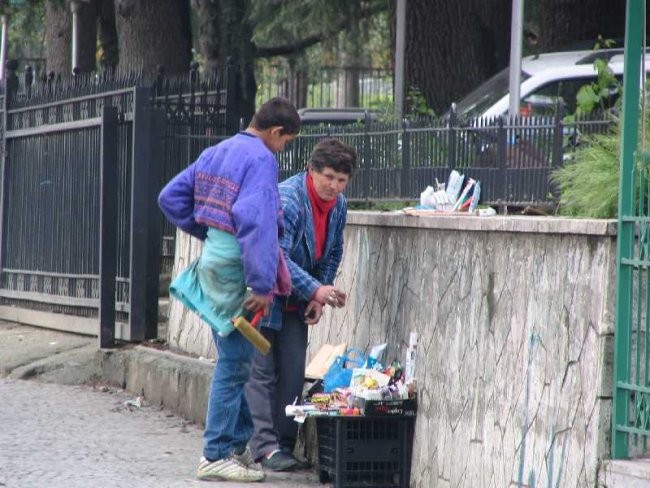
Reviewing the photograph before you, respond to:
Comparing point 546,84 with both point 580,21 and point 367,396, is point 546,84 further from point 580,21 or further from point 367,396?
point 367,396

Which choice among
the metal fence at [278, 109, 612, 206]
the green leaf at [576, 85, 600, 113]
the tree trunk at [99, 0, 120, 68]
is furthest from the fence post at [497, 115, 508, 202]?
the tree trunk at [99, 0, 120, 68]

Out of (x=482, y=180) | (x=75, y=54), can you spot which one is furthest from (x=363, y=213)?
(x=75, y=54)

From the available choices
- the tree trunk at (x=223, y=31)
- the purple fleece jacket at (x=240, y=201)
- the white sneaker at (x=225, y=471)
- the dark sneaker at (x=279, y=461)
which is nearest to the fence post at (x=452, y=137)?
the purple fleece jacket at (x=240, y=201)

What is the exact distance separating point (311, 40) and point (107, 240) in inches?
610

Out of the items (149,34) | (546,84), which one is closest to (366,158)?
(546,84)

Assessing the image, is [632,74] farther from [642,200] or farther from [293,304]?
[293,304]

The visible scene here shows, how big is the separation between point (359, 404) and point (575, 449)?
1370 millimetres

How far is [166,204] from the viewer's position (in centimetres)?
711

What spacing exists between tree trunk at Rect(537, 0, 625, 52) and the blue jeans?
1031 centimetres

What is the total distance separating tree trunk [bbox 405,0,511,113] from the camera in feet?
51.7

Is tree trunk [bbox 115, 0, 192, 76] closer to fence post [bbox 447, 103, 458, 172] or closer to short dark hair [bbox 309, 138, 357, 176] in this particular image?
fence post [bbox 447, 103, 458, 172]

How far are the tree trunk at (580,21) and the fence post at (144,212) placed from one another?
24.8 ft

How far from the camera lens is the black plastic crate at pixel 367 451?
685 cm

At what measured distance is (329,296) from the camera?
707cm
